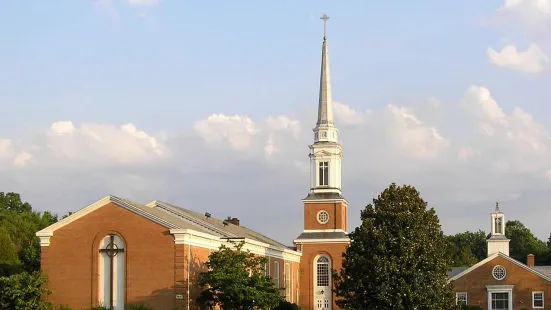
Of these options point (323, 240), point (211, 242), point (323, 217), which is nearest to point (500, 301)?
point (323, 240)

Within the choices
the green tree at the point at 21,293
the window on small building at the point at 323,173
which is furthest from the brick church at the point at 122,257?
the window on small building at the point at 323,173

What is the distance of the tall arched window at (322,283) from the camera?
89875mm

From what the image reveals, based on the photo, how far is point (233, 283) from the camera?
2324 inches

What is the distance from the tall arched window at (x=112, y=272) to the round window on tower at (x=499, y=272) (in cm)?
3996

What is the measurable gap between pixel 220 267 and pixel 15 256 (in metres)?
31.4

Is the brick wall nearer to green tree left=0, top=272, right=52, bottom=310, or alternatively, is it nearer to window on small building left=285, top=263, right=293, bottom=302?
green tree left=0, top=272, right=52, bottom=310

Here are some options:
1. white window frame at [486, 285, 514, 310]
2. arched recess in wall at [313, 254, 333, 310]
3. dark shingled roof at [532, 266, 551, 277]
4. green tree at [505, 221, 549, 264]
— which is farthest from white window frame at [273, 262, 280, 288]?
green tree at [505, 221, 549, 264]

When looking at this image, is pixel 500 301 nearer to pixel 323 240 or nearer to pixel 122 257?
pixel 323 240

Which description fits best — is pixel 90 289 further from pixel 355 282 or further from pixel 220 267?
pixel 355 282

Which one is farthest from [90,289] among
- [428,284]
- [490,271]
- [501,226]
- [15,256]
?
[501,226]

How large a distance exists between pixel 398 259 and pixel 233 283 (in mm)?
9801

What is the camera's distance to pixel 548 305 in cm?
8556

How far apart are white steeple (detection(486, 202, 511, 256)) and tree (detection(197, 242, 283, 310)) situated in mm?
38355

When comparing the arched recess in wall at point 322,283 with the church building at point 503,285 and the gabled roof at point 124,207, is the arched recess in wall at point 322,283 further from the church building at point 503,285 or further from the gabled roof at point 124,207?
the gabled roof at point 124,207
